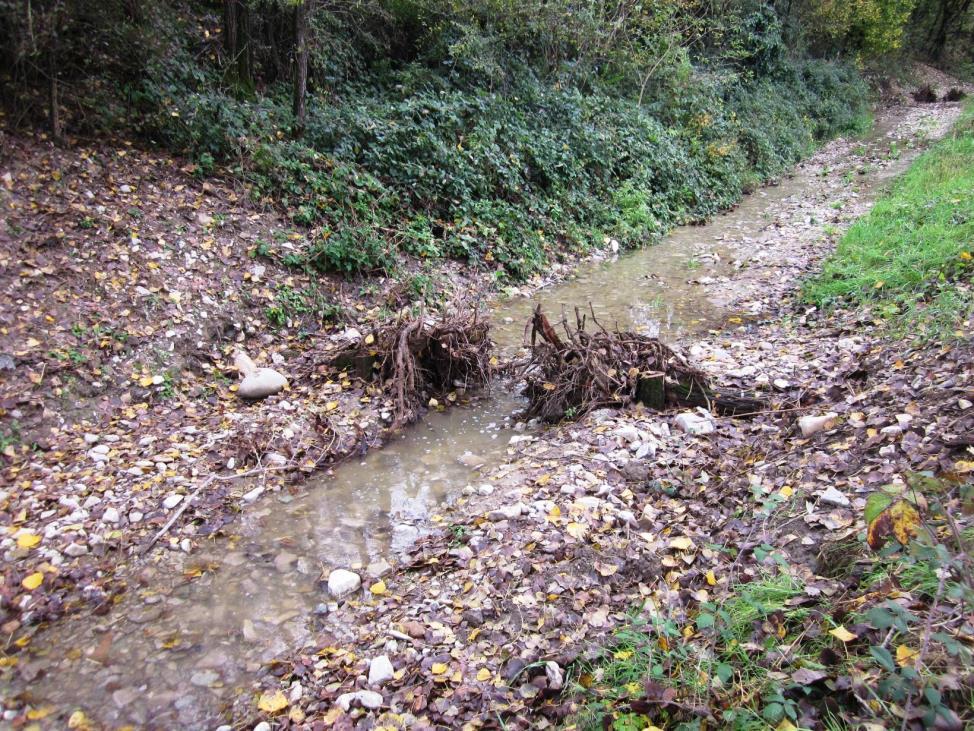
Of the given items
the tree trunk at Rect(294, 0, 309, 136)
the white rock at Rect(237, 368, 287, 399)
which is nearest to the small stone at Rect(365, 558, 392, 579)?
the white rock at Rect(237, 368, 287, 399)

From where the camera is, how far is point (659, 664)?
2236 millimetres

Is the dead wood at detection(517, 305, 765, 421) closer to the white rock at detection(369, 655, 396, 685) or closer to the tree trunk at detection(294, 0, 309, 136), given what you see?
the white rock at detection(369, 655, 396, 685)

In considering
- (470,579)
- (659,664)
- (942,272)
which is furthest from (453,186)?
(659,664)

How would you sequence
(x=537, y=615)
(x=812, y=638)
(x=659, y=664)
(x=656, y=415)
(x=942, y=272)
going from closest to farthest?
1. (x=812, y=638)
2. (x=659, y=664)
3. (x=537, y=615)
4. (x=656, y=415)
5. (x=942, y=272)

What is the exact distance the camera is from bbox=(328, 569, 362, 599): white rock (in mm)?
3119

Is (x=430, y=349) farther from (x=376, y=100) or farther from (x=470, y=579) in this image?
(x=376, y=100)

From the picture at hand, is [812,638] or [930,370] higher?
[930,370]

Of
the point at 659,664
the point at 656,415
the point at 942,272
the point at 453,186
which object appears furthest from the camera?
the point at 453,186

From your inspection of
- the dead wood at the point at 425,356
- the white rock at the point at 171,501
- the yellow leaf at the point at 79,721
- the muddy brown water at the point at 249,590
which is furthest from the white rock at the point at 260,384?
the yellow leaf at the point at 79,721

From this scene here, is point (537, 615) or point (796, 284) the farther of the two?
point (796, 284)

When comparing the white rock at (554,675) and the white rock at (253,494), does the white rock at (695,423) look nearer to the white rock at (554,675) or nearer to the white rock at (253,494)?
the white rock at (554,675)

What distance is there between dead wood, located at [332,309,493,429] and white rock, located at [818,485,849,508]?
2974 mm

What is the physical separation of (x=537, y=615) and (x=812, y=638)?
1.11m

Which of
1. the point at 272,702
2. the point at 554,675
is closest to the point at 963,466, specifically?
the point at 554,675
